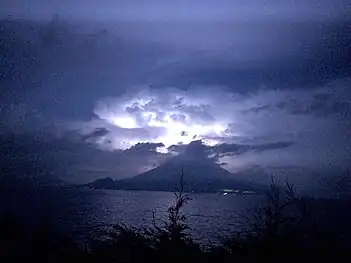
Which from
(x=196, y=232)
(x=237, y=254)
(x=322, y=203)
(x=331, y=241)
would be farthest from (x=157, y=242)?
(x=196, y=232)

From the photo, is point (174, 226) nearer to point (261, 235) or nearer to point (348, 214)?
point (261, 235)

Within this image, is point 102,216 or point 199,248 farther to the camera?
point 102,216

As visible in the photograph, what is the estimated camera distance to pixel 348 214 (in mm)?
54656

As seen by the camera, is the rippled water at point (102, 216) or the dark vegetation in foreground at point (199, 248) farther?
the rippled water at point (102, 216)

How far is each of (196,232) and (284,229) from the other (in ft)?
142

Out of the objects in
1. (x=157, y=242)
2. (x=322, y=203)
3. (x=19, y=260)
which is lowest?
(x=19, y=260)

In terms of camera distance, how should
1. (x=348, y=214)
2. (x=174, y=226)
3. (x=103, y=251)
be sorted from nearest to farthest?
(x=103, y=251)
(x=174, y=226)
(x=348, y=214)

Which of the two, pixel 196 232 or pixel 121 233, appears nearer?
pixel 121 233

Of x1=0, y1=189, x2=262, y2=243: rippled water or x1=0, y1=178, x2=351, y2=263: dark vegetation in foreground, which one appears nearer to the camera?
x1=0, y1=178, x2=351, y2=263: dark vegetation in foreground

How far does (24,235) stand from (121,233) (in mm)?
15091

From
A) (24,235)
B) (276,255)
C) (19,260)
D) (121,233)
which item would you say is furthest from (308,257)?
(24,235)

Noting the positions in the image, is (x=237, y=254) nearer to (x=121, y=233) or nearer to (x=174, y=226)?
(x=174, y=226)

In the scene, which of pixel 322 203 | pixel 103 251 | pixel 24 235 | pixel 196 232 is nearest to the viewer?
pixel 103 251

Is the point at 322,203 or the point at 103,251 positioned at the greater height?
the point at 322,203
